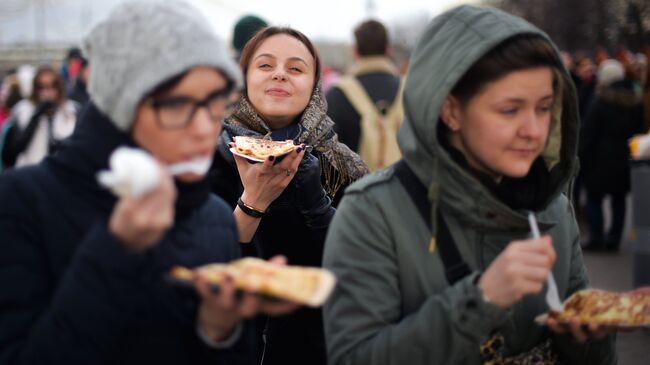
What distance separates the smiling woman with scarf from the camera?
318 cm

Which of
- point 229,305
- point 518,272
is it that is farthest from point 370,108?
point 229,305

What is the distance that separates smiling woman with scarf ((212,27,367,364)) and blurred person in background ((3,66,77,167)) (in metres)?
4.95

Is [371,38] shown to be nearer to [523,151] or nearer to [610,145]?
[523,151]

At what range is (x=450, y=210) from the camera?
236 cm

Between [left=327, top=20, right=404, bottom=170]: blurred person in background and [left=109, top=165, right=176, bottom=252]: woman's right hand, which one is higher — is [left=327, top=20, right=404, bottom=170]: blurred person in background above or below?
below

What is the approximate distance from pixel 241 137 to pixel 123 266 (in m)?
1.64

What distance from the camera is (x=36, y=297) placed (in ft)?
5.87

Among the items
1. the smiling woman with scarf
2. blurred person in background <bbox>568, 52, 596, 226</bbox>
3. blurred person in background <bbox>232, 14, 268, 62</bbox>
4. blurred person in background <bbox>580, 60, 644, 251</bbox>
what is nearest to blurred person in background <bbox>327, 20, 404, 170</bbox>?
blurred person in background <bbox>232, 14, 268, 62</bbox>

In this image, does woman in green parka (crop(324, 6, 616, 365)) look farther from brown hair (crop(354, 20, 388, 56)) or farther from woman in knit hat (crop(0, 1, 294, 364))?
brown hair (crop(354, 20, 388, 56))

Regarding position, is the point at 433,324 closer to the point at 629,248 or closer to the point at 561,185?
the point at 561,185

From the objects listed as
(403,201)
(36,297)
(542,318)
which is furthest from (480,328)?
(36,297)

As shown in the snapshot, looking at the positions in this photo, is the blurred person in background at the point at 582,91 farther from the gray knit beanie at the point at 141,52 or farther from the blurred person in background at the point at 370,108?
the gray knit beanie at the point at 141,52

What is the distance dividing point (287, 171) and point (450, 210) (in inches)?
37.3

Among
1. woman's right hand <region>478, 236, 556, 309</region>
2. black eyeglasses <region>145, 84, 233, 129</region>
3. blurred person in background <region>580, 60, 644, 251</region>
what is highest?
black eyeglasses <region>145, 84, 233, 129</region>
